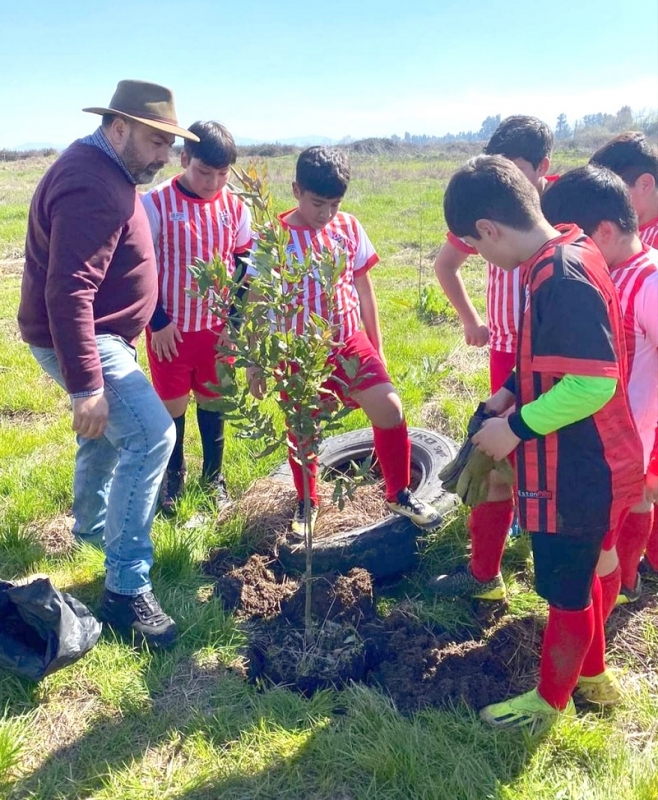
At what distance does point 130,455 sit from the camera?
289 centimetres

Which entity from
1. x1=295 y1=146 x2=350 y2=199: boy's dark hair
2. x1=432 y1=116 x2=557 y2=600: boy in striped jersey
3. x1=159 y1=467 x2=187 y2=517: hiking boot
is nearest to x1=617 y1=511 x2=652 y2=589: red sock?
x1=432 y1=116 x2=557 y2=600: boy in striped jersey

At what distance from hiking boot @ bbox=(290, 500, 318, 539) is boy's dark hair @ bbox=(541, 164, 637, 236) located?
1.83m

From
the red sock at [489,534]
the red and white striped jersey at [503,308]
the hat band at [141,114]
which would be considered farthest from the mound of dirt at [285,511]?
the hat band at [141,114]

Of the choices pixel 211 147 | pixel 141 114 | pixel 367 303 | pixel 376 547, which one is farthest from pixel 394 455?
pixel 141 114

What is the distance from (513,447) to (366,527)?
1379mm

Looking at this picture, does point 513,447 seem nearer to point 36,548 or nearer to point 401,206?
point 36,548

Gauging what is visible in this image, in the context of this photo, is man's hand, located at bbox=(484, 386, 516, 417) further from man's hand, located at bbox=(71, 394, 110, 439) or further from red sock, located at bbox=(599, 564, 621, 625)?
man's hand, located at bbox=(71, 394, 110, 439)

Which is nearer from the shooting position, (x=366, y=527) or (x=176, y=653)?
(x=176, y=653)

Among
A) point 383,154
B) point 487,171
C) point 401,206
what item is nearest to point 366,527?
point 487,171

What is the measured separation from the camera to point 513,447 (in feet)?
7.14

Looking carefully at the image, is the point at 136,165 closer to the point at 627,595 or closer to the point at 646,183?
the point at 646,183

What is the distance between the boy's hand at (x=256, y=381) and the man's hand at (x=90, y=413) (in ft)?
1.91

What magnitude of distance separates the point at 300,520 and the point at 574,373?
1.97 metres

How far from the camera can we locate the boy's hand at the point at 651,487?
9.23ft
